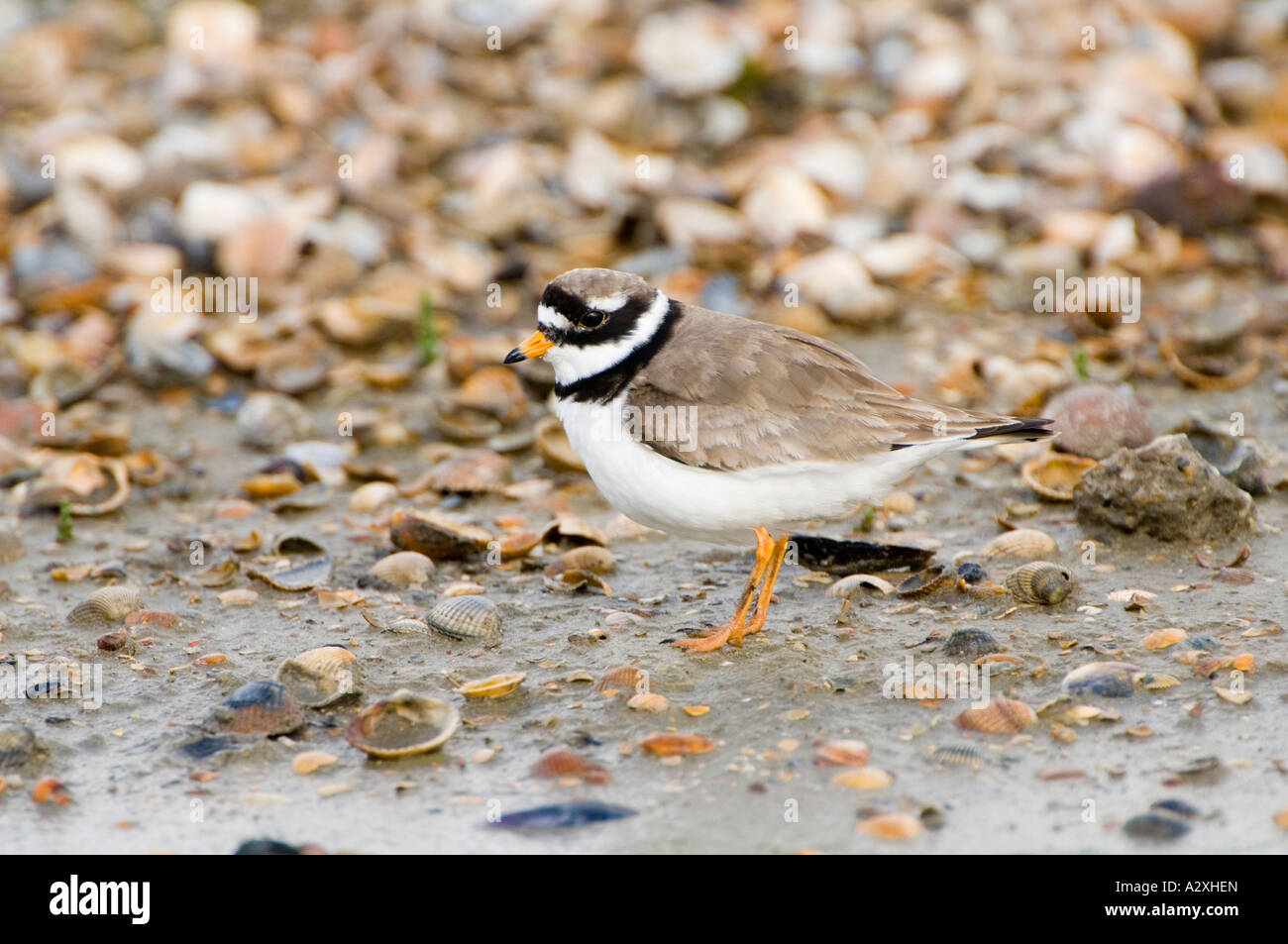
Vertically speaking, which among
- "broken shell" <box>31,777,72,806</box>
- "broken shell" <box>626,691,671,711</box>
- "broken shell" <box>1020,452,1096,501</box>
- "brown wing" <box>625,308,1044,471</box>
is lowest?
"broken shell" <box>31,777,72,806</box>

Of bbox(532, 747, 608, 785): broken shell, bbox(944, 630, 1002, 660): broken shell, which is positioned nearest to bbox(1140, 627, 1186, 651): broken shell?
bbox(944, 630, 1002, 660): broken shell

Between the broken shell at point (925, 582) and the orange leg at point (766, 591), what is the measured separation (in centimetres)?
59

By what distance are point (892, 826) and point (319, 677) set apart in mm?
2354

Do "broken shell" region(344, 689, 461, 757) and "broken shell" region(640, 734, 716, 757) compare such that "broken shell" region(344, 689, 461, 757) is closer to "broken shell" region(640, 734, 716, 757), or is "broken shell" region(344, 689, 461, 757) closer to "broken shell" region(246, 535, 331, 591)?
"broken shell" region(640, 734, 716, 757)

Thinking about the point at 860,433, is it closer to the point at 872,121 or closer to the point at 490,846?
the point at 490,846

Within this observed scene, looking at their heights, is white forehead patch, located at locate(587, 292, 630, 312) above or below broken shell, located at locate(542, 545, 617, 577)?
above

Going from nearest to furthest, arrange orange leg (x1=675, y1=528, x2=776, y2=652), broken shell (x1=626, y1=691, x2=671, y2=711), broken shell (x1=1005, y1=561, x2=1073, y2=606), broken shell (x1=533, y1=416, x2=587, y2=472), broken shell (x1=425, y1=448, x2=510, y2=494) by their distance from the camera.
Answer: broken shell (x1=626, y1=691, x2=671, y2=711) < orange leg (x1=675, y1=528, x2=776, y2=652) < broken shell (x1=1005, y1=561, x2=1073, y2=606) < broken shell (x1=425, y1=448, x2=510, y2=494) < broken shell (x1=533, y1=416, x2=587, y2=472)

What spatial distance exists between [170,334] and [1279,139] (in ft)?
28.3

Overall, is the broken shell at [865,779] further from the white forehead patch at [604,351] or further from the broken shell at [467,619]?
the white forehead patch at [604,351]

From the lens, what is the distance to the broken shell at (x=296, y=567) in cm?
663

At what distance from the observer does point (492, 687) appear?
18.1ft

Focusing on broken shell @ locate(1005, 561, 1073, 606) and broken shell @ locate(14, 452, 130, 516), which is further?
broken shell @ locate(14, 452, 130, 516)

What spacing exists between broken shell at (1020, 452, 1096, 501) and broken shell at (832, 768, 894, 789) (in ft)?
9.91

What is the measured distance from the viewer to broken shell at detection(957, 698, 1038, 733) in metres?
5.01
